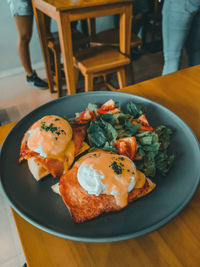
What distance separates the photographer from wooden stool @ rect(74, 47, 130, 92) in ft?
4.94

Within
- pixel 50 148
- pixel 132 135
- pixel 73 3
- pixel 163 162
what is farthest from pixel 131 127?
pixel 73 3

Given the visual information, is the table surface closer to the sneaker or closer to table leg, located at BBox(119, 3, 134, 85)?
table leg, located at BBox(119, 3, 134, 85)

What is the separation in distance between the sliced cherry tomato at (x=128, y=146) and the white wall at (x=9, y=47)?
7.86 feet

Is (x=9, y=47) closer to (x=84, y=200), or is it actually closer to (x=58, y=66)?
(x=58, y=66)

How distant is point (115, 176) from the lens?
0.51 meters

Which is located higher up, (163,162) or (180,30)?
(180,30)

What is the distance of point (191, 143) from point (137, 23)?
271cm

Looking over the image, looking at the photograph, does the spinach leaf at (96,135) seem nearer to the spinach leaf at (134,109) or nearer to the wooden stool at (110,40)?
the spinach leaf at (134,109)

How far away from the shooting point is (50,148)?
578 mm

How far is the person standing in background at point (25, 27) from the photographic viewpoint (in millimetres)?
1693

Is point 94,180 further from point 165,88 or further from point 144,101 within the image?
point 165,88

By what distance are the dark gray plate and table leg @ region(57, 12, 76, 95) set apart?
885 millimetres

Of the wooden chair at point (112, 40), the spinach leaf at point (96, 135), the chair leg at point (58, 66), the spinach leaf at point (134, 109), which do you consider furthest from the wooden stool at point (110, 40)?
the spinach leaf at point (96, 135)

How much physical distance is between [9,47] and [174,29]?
2.03 metres
